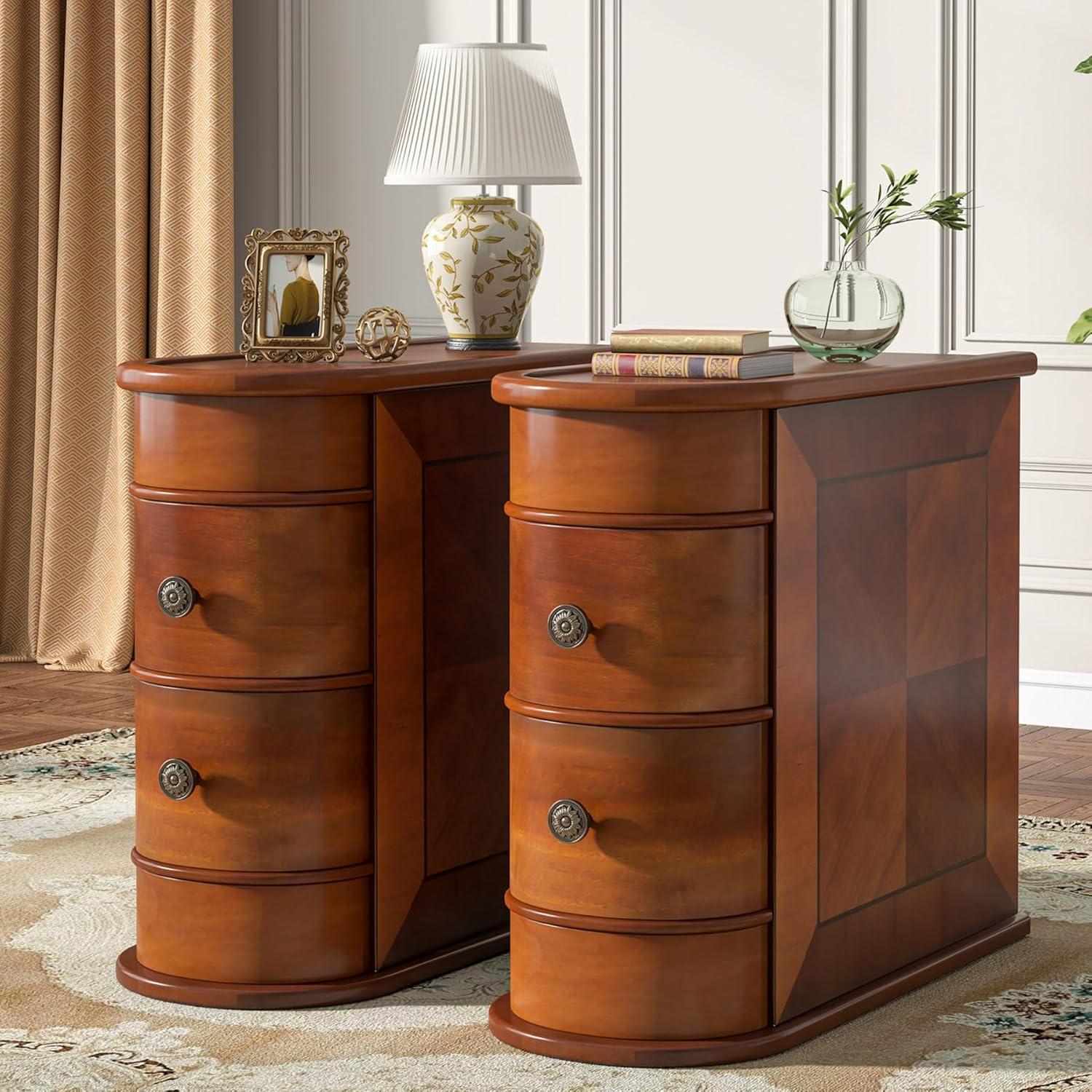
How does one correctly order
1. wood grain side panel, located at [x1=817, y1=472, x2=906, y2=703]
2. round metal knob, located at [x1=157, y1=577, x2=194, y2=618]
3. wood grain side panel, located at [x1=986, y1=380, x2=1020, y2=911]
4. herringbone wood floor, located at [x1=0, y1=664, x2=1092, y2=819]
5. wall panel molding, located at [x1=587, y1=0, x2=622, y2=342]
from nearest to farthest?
1. wood grain side panel, located at [x1=817, y1=472, x2=906, y2=703]
2. round metal knob, located at [x1=157, y1=577, x2=194, y2=618]
3. wood grain side panel, located at [x1=986, y1=380, x2=1020, y2=911]
4. herringbone wood floor, located at [x1=0, y1=664, x2=1092, y2=819]
5. wall panel molding, located at [x1=587, y1=0, x2=622, y2=342]

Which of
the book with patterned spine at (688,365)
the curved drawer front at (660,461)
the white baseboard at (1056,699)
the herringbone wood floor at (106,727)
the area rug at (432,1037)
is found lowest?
the area rug at (432,1037)

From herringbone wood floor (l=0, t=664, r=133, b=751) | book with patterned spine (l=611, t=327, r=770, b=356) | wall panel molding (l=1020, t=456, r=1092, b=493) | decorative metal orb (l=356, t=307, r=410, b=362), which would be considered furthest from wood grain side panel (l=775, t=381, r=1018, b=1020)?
herringbone wood floor (l=0, t=664, r=133, b=751)

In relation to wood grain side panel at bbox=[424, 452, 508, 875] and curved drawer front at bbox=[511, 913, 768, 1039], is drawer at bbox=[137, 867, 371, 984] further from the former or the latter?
Result: curved drawer front at bbox=[511, 913, 768, 1039]

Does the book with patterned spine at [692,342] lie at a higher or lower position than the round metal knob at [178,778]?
higher

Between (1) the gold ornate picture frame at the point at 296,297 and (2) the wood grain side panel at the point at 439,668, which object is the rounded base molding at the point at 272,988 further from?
(1) the gold ornate picture frame at the point at 296,297

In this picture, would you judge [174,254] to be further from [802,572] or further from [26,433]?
[802,572]

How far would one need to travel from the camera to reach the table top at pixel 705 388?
7.51ft

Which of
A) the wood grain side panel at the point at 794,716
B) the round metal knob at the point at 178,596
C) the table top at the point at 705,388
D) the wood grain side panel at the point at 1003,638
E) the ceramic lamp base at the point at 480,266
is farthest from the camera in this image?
the ceramic lamp base at the point at 480,266

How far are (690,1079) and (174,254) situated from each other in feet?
11.5

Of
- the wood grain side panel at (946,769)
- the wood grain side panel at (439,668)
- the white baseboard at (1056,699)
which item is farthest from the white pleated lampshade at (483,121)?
the white baseboard at (1056,699)

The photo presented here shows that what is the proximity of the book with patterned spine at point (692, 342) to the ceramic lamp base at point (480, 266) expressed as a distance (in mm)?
650

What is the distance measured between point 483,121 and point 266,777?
3.86 feet

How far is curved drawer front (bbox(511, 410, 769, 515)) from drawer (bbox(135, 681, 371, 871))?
507 millimetres

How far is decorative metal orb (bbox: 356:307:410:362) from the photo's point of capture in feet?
9.12
